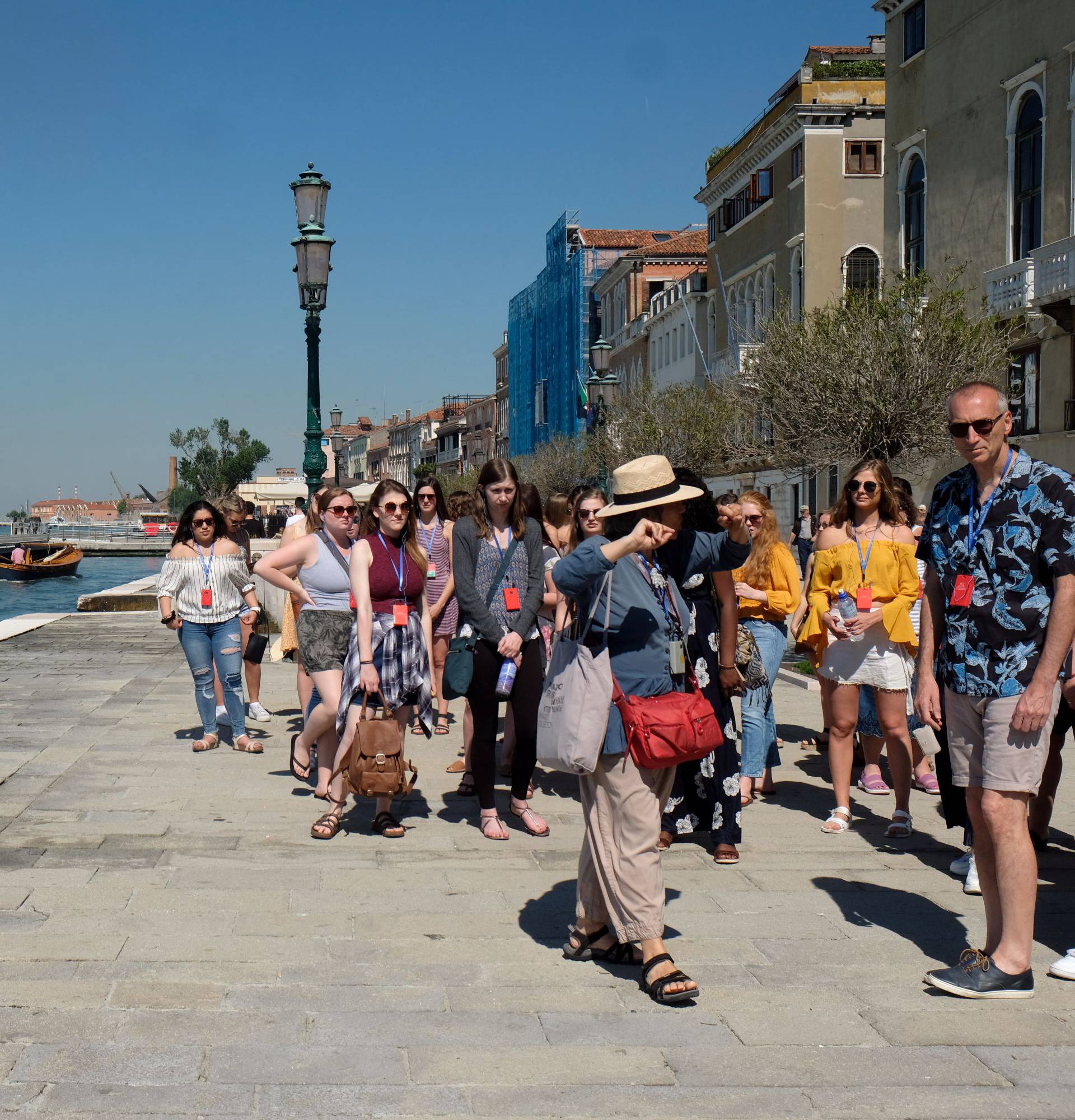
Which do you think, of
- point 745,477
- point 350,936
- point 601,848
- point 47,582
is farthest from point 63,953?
point 47,582

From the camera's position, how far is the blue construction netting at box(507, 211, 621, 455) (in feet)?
225

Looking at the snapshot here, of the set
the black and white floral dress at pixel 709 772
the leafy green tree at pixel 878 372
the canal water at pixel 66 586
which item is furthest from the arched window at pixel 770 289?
the black and white floral dress at pixel 709 772

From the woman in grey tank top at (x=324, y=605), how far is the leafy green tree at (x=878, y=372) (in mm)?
14769

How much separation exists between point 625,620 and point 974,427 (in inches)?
49.1

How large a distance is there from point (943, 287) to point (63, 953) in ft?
80.5

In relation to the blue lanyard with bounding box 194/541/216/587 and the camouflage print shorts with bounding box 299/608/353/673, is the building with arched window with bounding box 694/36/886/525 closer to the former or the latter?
the blue lanyard with bounding box 194/541/216/587

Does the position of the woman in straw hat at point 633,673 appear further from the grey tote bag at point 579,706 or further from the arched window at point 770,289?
the arched window at point 770,289

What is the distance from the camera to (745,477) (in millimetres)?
45812

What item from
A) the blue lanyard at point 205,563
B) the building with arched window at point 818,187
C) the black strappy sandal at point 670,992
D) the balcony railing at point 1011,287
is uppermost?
the building with arched window at point 818,187

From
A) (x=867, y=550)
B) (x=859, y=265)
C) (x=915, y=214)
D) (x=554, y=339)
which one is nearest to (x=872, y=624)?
(x=867, y=550)

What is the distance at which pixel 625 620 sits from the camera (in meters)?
4.50

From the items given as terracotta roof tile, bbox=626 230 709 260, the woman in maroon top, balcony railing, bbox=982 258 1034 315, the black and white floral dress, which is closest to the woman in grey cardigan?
the woman in maroon top

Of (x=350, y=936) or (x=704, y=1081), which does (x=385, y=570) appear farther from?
(x=704, y=1081)

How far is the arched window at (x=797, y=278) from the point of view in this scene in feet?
129
